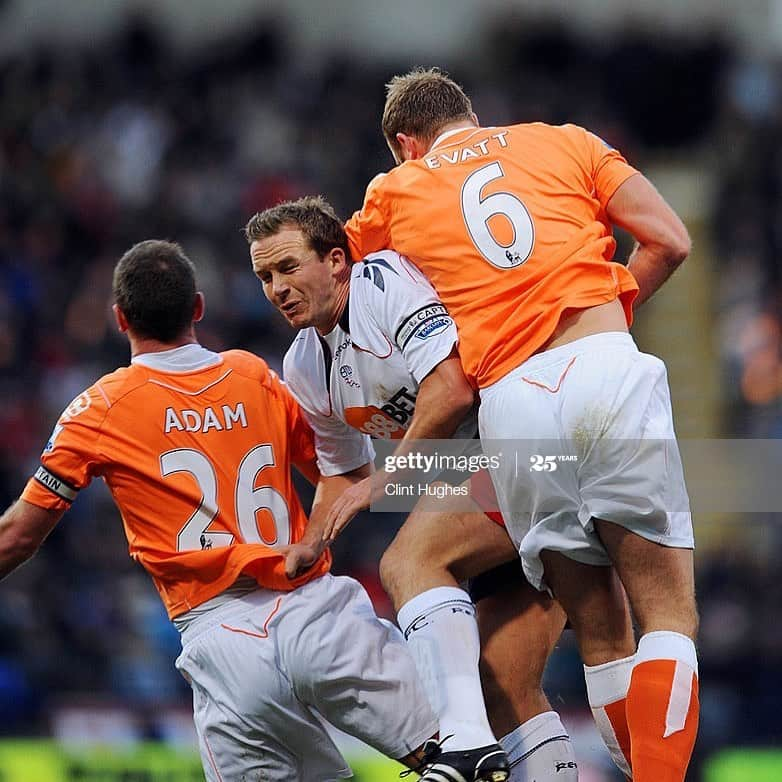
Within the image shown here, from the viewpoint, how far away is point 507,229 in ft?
14.3

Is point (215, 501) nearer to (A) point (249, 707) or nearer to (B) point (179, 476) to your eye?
(B) point (179, 476)

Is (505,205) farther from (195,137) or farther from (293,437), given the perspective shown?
(195,137)

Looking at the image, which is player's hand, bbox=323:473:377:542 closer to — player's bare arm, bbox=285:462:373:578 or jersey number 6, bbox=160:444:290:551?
player's bare arm, bbox=285:462:373:578

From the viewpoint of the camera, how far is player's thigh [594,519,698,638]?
4121 millimetres

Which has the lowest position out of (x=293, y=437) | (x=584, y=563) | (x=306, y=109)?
(x=584, y=563)

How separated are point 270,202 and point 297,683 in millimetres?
8533

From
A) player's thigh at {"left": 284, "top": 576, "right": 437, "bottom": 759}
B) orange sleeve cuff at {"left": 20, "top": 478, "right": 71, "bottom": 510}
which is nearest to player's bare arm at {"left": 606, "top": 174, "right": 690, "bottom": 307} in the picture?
player's thigh at {"left": 284, "top": 576, "right": 437, "bottom": 759}

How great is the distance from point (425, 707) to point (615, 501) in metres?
0.98

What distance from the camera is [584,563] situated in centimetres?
431

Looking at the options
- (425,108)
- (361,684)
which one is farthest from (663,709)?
(425,108)

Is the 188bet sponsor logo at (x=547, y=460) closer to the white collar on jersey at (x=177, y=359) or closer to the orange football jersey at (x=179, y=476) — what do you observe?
the orange football jersey at (x=179, y=476)

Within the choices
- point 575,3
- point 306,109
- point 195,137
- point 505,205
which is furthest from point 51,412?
point 575,3

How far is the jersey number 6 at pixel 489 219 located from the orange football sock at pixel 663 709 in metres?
1.15

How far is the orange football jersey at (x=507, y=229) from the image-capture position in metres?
4.29
